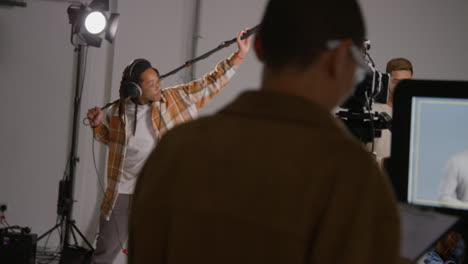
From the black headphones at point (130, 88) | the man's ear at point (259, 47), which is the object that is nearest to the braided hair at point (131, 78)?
the black headphones at point (130, 88)

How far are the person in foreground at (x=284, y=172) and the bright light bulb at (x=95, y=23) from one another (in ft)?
9.82

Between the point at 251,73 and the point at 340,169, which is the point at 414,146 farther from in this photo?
the point at 251,73

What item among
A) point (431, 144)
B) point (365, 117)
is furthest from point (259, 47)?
point (365, 117)

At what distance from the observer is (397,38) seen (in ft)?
14.9

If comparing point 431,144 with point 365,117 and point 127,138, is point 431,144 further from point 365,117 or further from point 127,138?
point 127,138

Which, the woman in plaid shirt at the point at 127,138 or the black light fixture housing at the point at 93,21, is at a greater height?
the black light fixture housing at the point at 93,21

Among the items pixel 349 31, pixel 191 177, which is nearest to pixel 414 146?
pixel 349 31

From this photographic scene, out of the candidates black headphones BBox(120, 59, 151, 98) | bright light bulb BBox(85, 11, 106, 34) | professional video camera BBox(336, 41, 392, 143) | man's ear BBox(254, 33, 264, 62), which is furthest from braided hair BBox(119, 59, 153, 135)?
man's ear BBox(254, 33, 264, 62)

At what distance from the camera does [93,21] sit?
3.68 m

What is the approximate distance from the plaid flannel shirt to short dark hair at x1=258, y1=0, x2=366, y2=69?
2435 millimetres

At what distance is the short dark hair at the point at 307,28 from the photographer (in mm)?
781

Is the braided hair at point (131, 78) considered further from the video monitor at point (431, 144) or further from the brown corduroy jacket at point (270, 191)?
the brown corduroy jacket at point (270, 191)

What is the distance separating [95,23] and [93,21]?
0.7 inches

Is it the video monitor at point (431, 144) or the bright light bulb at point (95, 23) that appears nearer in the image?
the video monitor at point (431, 144)
